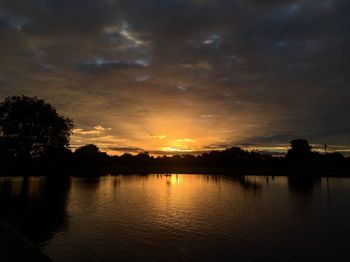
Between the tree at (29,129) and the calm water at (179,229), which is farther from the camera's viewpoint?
the tree at (29,129)

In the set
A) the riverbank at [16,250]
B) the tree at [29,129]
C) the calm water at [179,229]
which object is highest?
the tree at [29,129]

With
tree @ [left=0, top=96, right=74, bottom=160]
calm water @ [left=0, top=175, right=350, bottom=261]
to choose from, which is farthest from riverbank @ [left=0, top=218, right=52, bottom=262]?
tree @ [left=0, top=96, right=74, bottom=160]

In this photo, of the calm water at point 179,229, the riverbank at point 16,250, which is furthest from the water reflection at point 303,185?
the riverbank at point 16,250

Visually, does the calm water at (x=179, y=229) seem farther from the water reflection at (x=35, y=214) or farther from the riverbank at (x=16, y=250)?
the riverbank at (x=16, y=250)

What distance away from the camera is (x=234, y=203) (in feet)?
146

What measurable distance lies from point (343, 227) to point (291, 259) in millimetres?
12884

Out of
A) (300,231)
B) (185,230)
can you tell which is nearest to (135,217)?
(185,230)

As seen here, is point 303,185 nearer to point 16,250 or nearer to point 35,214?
point 35,214

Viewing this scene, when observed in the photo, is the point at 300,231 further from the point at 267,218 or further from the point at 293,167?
the point at 293,167

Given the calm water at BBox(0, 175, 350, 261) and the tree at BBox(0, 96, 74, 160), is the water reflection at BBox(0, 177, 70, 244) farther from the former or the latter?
the tree at BBox(0, 96, 74, 160)

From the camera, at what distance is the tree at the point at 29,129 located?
253 feet

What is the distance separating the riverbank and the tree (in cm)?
6527

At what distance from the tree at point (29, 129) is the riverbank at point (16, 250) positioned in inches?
2570

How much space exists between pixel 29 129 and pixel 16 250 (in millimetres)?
69265
